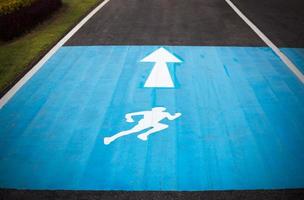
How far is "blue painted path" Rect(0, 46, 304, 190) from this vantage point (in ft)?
18.7

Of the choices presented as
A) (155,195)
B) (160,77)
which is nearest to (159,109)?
(160,77)

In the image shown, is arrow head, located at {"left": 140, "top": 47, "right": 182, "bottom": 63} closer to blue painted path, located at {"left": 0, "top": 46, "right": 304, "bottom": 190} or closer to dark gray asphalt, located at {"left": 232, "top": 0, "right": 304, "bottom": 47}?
blue painted path, located at {"left": 0, "top": 46, "right": 304, "bottom": 190}

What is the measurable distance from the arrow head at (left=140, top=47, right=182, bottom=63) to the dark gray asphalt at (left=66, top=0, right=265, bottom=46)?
0.89 metres

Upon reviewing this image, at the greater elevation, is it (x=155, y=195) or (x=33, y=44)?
(x=155, y=195)

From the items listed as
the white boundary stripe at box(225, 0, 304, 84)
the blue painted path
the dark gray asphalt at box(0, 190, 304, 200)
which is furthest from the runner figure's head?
the white boundary stripe at box(225, 0, 304, 84)

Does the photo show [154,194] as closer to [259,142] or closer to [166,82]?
[259,142]

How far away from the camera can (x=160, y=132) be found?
6824mm

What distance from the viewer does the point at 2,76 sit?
30.5 feet

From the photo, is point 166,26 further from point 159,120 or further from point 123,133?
point 123,133

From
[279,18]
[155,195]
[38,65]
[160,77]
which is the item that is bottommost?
[279,18]

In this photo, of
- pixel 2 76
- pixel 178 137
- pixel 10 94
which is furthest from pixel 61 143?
pixel 2 76

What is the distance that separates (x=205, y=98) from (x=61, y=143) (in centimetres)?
296

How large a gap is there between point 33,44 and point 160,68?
4.06m

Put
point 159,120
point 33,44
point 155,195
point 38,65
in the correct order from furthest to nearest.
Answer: point 33,44
point 38,65
point 159,120
point 155,195
